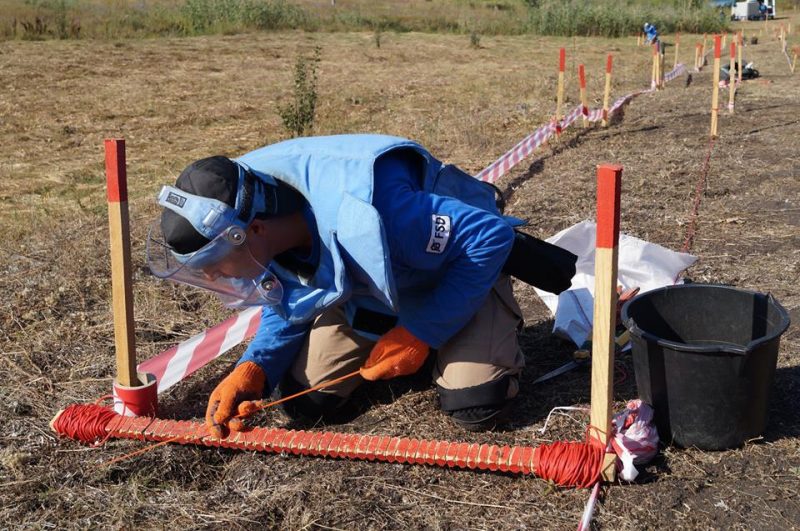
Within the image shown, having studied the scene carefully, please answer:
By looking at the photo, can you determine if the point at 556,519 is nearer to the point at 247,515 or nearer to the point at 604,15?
the point at 247,515

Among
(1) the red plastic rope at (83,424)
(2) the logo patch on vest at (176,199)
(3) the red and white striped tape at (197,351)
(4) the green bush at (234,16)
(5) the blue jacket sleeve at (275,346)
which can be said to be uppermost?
(4) the green bush at (234,16)

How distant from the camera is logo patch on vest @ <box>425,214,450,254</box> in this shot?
2992 mm

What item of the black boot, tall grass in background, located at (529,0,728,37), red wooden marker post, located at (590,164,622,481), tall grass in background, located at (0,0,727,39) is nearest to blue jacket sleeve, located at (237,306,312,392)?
the black boot

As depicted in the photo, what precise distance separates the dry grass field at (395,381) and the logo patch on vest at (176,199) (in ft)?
3.42

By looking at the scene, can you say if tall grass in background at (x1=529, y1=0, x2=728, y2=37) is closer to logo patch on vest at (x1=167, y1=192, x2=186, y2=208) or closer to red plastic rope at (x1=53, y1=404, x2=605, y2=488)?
red plastic rope at (x1=53, y1=404, x2=605, y2=488)

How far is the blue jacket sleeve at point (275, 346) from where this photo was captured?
11.6 ft

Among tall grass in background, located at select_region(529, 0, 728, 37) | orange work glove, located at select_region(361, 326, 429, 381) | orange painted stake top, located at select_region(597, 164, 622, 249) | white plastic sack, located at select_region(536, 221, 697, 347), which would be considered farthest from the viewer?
tall grass in background, located at select_region(529, 0, 728, 37)

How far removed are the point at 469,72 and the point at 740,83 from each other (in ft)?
20.0

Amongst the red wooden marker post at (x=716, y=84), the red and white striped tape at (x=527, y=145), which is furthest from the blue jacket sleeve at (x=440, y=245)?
the red wooden marker post at (x=716, y=84)

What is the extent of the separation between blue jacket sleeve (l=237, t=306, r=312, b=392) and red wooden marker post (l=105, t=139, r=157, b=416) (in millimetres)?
430

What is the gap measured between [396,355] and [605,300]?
2.93 feet

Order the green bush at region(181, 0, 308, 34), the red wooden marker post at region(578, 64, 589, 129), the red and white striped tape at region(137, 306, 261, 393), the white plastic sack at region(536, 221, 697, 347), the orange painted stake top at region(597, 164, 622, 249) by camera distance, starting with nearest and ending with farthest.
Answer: the orange painted stake top at region(597, 164, 622, 249), the red and white striped tape at region(137, 306, 261, 393), the white plastic sack at region(536, 221, 697, 347), the red wooden marker post at region(578, 64, 589, 129), the green bush at region(181, 0, 308, 34)

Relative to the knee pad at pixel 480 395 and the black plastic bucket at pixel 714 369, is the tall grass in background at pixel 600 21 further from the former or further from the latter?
the knee pad at pixel 480 395

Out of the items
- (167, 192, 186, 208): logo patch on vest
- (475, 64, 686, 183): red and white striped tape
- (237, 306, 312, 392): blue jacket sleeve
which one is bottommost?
(237, 306, 312, 392): blue jacket sleeve
